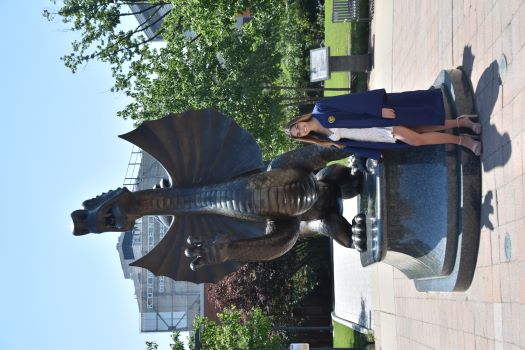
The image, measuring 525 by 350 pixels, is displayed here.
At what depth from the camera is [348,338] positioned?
67.9 feet

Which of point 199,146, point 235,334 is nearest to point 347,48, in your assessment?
point 235,334

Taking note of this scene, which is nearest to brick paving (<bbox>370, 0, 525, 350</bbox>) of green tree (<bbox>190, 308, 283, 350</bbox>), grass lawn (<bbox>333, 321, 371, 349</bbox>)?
grass lawn (<bbox>333, 321, 371, 349</bbox>)

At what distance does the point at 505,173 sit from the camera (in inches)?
204

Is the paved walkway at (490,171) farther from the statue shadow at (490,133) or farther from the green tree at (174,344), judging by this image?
the green tree at (174,344)

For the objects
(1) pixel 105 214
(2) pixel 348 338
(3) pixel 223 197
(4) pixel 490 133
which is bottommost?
(2) pixel 348 338

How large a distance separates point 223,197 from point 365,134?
6.08 feet

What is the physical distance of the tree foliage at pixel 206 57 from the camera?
64.4ft

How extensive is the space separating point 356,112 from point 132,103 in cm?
1610

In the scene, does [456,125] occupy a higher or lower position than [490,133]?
higher

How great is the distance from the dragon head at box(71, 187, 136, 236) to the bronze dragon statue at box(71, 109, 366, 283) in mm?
11

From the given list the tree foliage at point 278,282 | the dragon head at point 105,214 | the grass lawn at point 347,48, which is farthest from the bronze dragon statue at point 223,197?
the tree foliage at point 278,282

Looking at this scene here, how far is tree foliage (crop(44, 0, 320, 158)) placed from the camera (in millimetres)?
19641

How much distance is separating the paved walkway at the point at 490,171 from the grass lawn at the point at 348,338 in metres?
8.95

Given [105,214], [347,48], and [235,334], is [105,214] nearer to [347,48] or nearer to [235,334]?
[235,334]
